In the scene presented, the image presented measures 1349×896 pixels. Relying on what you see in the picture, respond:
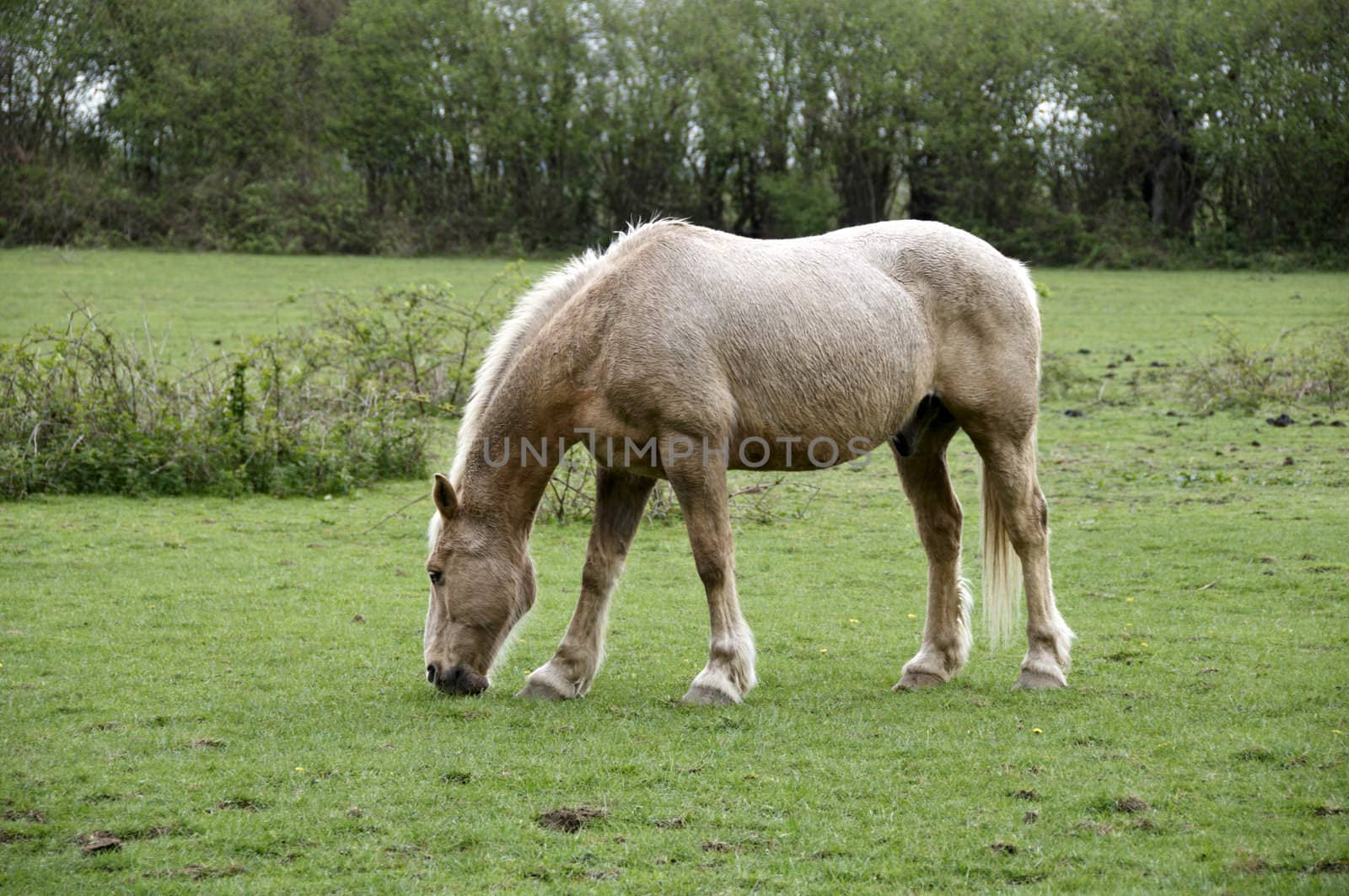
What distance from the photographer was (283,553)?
1028 centimetres

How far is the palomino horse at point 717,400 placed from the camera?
6219mm

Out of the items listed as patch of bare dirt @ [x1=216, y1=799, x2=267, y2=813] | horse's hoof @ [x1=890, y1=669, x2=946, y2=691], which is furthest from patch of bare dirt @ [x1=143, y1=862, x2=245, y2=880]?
horse's hoof @ [x1=890, y1=669, x2=946, y2=691]

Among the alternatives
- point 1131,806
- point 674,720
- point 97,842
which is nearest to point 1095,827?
point 1131,806

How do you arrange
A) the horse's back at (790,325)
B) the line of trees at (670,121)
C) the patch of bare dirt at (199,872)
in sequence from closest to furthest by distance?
1. the patch of bare dirt at (199,872)
2. the horse's back at (790,325)
3. the line of trees at (670,121)

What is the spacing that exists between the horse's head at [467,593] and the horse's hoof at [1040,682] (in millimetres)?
2629

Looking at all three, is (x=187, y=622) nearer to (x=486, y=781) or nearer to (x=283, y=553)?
(x=283, y=553)

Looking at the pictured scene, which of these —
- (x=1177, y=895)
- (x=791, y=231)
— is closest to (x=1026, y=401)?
(x=1177, y=895)

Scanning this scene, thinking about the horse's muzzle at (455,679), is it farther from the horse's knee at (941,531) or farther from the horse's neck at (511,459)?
the horse's knee at (941,531)

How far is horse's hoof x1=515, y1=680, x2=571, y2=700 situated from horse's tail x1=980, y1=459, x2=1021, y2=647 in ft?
8.02

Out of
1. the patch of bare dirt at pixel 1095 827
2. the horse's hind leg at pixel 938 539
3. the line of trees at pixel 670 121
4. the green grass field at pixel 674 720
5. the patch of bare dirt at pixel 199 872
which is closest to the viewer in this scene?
the patch of bare dirt at pixel 199 872

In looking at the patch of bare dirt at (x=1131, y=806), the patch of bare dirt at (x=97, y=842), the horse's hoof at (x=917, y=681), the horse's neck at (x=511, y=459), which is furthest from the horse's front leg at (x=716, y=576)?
the patch of bare dirt at (x=97, y=842)

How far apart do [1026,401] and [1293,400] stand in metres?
11.7

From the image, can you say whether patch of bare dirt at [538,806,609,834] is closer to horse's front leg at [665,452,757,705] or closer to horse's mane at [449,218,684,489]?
horse's front leg at [665,452,757,705]

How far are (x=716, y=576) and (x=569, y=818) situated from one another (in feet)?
6.17
